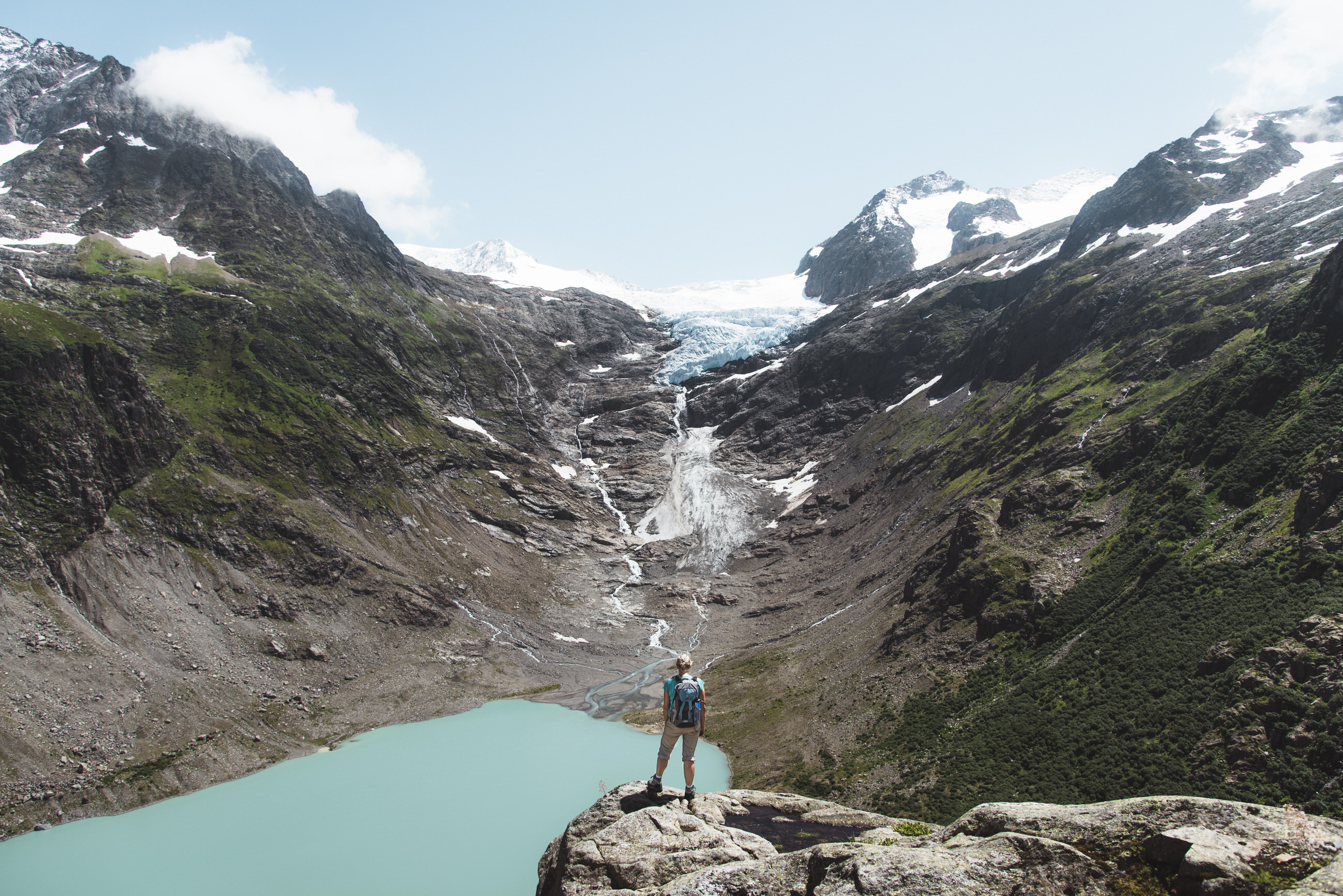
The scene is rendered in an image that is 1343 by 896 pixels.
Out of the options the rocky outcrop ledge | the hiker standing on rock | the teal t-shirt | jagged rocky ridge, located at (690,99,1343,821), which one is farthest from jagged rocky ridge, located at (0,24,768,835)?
the rocky outcrop ledge

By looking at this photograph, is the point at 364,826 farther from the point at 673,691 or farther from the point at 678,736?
the point at 673,691

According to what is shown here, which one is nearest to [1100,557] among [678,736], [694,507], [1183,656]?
[1183,656]

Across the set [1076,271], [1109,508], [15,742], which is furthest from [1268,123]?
[15,742]

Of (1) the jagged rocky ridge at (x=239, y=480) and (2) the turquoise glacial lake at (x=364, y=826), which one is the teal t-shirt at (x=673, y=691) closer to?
(2) the turquoise glacial lake at (x=364, y=826)

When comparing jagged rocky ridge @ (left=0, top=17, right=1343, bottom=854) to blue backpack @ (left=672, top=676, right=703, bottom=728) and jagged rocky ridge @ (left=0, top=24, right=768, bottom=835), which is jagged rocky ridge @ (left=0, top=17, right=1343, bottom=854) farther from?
blue backpack @ (left=672, top=676, right=703, bottom=728)

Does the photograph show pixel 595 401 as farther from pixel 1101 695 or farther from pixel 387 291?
pixel 1101 695
